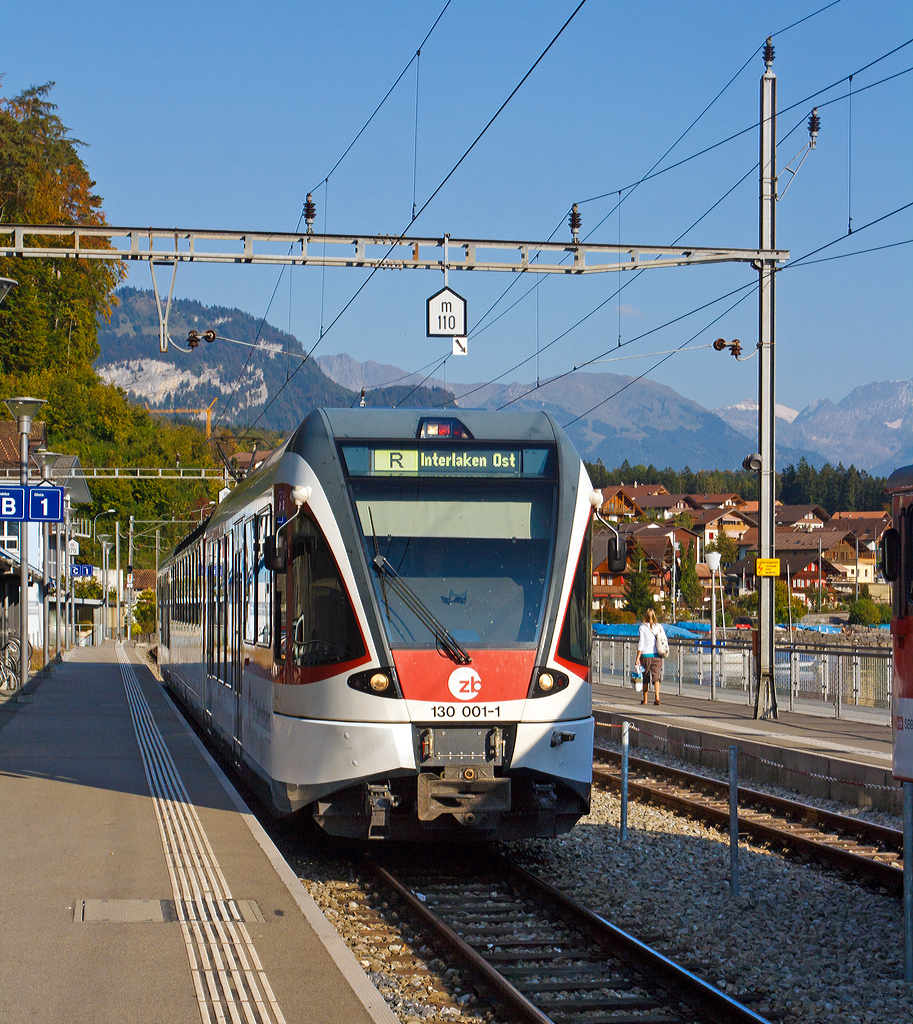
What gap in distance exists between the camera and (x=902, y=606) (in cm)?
891

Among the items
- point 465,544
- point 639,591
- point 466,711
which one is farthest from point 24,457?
point 639,591

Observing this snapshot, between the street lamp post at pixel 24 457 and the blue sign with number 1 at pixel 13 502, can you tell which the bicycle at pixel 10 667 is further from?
the blue sign with number 1 at pixel 13 502

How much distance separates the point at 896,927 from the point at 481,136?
9.61 metres

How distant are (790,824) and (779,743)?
449 centimetres

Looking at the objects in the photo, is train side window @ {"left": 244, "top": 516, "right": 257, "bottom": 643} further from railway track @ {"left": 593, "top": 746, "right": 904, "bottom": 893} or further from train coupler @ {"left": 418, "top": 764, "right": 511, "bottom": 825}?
railway track @ {"left": 593, "top": 746, "right": 904, "bottom": 893}

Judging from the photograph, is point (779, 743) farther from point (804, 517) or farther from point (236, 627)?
point (804, 517)

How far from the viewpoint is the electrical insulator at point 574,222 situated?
19438mm

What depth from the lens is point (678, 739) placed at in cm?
1862

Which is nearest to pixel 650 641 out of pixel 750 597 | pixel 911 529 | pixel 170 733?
pixel 170 733

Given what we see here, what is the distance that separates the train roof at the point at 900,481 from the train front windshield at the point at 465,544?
7.93ft

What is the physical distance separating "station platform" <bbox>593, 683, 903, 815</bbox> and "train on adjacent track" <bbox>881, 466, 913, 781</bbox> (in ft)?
12.5

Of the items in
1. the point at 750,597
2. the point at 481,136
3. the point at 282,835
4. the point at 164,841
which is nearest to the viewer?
the point at 164,841

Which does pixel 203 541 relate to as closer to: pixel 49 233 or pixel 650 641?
pixel 49 233

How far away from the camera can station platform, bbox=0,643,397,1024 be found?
5.64m
